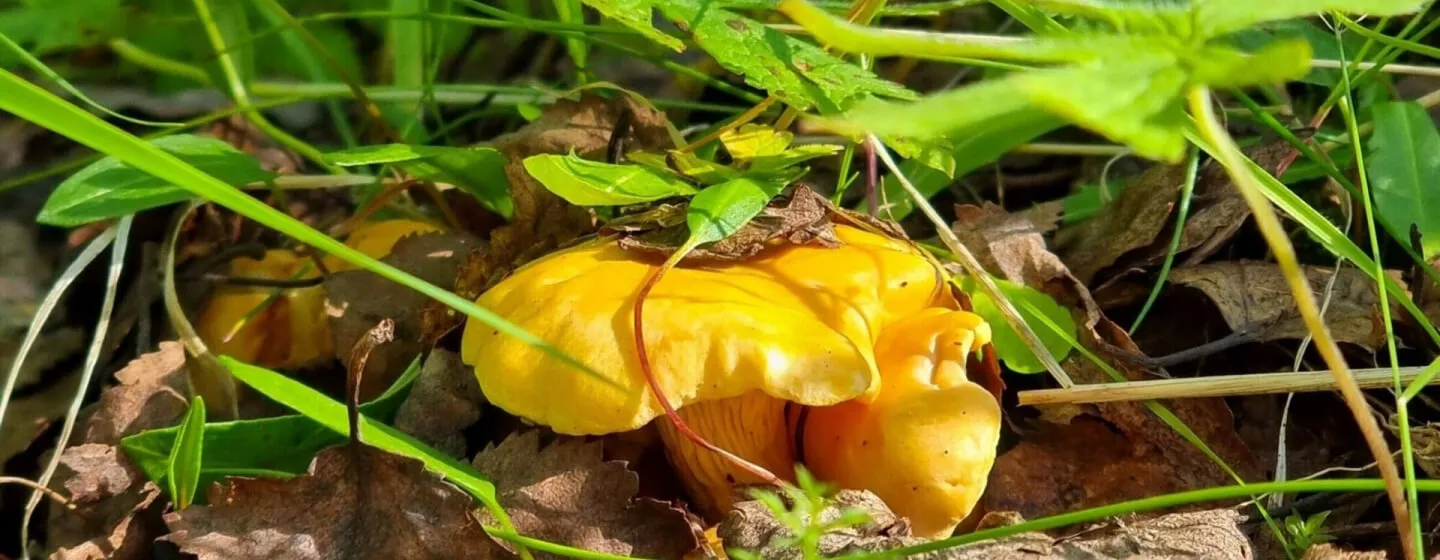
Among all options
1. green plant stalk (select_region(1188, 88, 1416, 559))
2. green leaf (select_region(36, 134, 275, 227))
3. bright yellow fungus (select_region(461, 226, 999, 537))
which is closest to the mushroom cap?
bright yellow fungus (select_region(461, 226, 999, 537))

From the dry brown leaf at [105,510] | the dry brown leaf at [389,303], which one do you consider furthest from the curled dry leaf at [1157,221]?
the dry brown leaf at [105,510]

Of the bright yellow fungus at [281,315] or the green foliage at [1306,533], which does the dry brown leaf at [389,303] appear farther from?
the green foliage at [1306,533]

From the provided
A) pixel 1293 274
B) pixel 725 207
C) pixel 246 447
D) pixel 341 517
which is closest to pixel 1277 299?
pixel 1293 274

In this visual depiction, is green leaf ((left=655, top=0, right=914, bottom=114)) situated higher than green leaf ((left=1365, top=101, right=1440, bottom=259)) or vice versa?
green leaf ((left=655, top=0, right=914, bottom=114))

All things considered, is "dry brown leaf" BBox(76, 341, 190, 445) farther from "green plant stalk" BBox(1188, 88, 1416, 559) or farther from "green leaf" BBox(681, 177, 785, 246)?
"green plant stalk" BBox(1188, 88, 1416, 559)

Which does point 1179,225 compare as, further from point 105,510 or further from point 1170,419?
point 105,510
